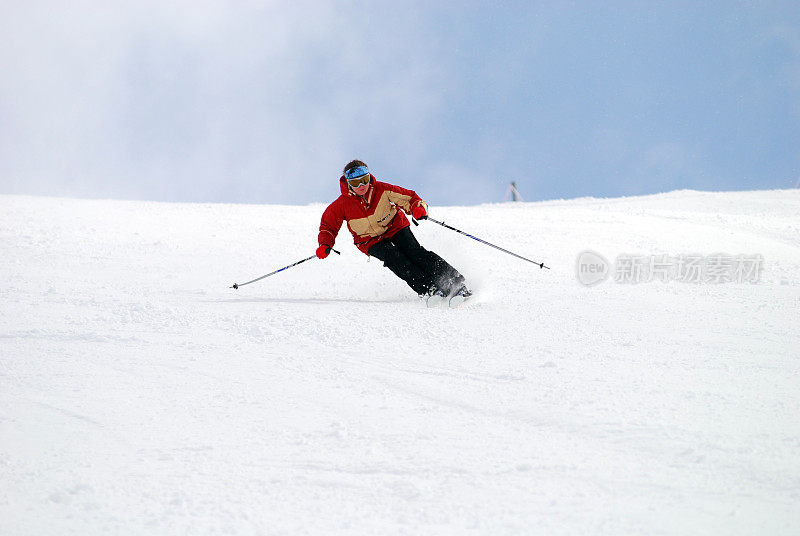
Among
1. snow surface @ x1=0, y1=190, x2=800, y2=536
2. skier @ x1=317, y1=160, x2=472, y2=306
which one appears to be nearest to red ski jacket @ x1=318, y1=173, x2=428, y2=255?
skier @ x1=317, y1=160, x2=472, y2=306

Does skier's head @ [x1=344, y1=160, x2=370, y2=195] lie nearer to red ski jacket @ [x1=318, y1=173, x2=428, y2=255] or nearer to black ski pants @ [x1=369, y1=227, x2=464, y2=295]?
red ski jacket @ [x1=318, y1=173, x2=428, y2=255]

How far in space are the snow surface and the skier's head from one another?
1061 millimetres

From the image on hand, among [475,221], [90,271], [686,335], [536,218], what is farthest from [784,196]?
[90,271]

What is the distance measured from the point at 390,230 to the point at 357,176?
0.64 metres

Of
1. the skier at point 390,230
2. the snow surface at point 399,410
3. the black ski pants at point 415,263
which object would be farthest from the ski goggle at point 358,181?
the snow surface at point 399,410

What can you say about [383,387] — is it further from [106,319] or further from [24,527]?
[106,319]

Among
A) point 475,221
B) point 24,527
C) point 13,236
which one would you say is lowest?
point 24,527

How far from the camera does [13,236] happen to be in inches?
343

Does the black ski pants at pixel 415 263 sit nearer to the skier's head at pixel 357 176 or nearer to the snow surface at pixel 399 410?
the snow surface at pixel 399 410

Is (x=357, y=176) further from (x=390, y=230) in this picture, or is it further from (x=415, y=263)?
(x=415, y=263)

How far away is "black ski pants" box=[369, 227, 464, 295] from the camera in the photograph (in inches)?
229

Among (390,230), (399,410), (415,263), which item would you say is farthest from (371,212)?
(399,410)

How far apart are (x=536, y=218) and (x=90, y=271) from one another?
25.9 feet

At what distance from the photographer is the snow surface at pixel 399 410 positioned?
2049 mm
